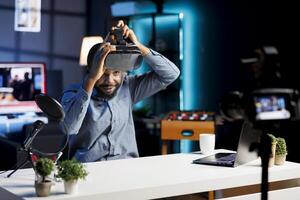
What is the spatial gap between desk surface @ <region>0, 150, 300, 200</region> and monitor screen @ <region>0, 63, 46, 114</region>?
10.7ft

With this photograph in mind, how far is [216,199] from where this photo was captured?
238 centimetres

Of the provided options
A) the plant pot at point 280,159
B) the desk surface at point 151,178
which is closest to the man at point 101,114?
the desk surface at point 151,178

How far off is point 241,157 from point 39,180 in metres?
0.98

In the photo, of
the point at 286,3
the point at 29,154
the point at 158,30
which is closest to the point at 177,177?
the point at 29,154

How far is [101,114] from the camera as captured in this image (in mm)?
2820

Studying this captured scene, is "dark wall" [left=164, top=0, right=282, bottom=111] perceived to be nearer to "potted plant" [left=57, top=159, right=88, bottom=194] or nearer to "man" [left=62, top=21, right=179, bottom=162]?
"man" [left=62, top=21, right=179, bottom=162]

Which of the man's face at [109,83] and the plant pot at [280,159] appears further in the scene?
the man's face at [109,83]

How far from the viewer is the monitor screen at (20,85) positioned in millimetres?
5566

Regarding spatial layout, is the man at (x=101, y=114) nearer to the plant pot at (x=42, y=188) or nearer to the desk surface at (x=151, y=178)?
the desk surface at (x=151, y=178)

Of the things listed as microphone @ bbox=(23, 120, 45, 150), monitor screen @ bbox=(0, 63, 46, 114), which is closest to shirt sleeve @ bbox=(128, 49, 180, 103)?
microphone @ bbox=(23, 120, 45, 150)

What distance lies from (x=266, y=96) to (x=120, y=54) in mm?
1244

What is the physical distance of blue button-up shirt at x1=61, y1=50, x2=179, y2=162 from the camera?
8.75 feet

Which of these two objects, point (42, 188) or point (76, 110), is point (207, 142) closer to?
point (76, 110)

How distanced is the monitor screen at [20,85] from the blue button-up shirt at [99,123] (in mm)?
2811
